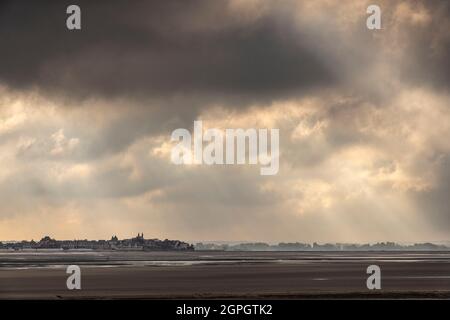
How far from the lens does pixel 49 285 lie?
2987 inches
